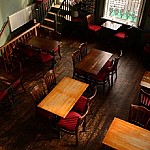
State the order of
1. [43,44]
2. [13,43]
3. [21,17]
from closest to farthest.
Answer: [43,44] < [13,43] < [21,17]

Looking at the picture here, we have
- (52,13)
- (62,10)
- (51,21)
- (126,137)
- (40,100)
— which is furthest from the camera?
(52,13)

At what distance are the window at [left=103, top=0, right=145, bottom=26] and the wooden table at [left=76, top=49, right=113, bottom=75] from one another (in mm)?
2612

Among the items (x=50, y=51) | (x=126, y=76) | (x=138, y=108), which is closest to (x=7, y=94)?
(x=50, y=51)

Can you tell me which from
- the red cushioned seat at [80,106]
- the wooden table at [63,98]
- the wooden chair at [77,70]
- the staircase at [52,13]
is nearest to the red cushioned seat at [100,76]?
the wooden chair at [77,70]

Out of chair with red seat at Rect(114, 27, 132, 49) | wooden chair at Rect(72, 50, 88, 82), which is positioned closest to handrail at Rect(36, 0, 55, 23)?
chair with red seat at Rect(114, 27, 132, 49)

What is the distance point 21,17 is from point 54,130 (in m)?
5.14

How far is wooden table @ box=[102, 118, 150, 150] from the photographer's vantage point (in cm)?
340

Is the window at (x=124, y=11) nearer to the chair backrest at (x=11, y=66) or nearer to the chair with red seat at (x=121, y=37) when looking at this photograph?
the chair with red seat at (x=121, y=37)

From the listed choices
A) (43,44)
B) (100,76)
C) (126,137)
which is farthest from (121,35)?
(126,137)

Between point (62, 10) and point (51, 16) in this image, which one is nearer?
point (62, 10)

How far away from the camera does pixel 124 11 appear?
7832mm

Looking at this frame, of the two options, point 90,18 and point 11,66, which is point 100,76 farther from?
point 90,18

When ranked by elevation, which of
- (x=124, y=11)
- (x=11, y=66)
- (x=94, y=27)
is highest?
(x=124, y=11)

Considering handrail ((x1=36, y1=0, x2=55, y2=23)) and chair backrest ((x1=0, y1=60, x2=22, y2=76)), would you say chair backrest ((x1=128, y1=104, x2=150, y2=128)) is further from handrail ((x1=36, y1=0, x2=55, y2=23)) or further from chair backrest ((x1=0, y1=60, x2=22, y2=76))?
handrail ((x1=36, y1=0, x2=55, y2=23))
